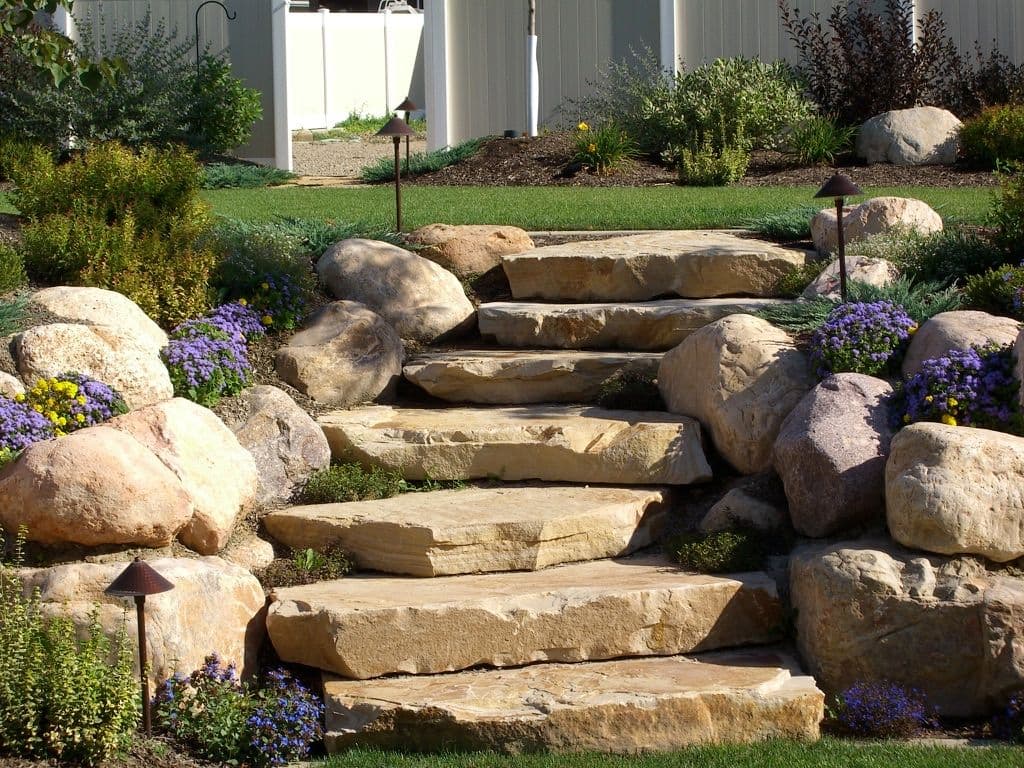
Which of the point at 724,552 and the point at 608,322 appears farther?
the point at 608,322

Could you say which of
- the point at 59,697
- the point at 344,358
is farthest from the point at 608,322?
the point at 59,697

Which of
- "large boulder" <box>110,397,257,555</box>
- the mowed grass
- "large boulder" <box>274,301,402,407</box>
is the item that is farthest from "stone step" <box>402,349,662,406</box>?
the mowed grass

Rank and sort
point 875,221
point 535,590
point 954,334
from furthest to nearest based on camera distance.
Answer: point 875,221, point 954,334, point 535,590

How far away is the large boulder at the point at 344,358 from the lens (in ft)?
23.7

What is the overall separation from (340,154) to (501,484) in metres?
13.1

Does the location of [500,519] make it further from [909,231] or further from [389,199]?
[389,199]

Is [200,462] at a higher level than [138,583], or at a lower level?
higher

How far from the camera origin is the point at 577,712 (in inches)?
200

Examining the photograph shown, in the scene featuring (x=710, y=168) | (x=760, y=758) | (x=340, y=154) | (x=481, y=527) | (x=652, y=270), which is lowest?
(x=760, y=758)

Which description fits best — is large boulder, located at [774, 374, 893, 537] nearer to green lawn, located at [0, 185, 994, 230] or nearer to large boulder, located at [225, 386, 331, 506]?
large boulder, located at [225, 386, 331, 506]

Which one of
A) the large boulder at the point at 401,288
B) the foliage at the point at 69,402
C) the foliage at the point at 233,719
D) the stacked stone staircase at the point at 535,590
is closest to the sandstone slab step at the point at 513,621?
the stacked stone staircase at the point at 535,590

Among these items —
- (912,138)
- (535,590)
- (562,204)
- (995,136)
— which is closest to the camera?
(535,590)

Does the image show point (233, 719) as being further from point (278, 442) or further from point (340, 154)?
point (340, 154)

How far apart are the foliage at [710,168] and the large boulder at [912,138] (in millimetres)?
1442
